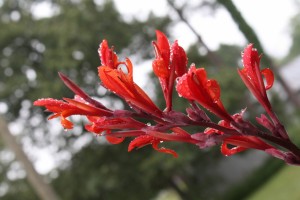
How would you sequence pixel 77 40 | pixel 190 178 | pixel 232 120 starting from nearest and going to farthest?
1. pixel 232 120
2. pixel 77 40
3. pixel 190 178

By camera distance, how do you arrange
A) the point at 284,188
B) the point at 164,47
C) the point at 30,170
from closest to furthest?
the point at 164,47, the point at 30,170, the point at 284,188

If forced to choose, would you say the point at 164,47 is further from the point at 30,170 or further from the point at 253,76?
the point at 30,170

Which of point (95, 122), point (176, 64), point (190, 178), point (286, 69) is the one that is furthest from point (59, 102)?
point (286, 69)

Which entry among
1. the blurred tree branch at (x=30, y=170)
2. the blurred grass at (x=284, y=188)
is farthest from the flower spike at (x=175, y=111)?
the blurred grass at (x=284, y=188)

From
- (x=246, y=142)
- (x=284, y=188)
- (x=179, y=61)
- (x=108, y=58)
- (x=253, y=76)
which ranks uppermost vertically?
(x=108, y=58)

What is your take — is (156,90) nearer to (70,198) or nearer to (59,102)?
(70,198)

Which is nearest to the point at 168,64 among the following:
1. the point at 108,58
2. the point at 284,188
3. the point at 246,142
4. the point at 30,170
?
the point at 108,58
